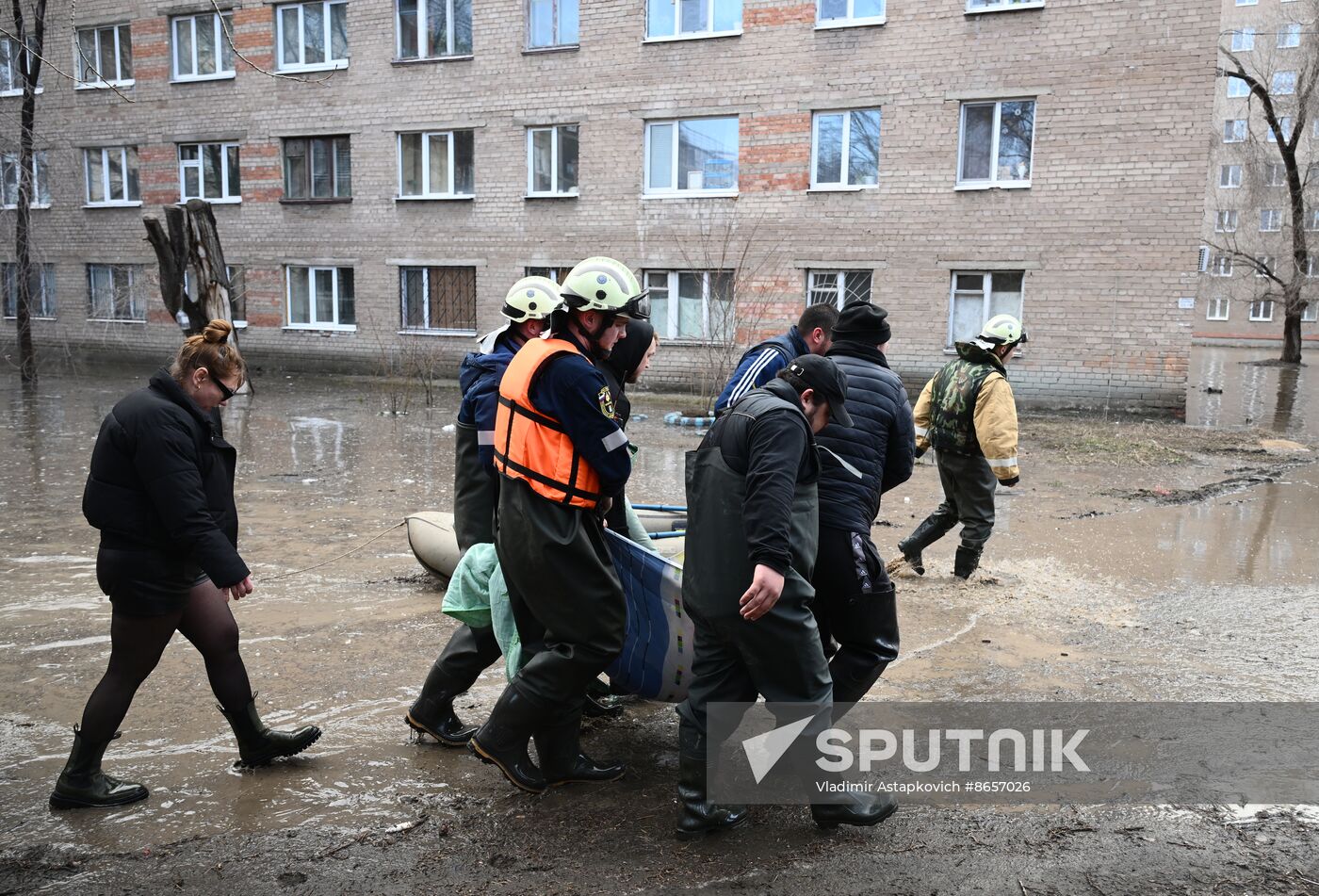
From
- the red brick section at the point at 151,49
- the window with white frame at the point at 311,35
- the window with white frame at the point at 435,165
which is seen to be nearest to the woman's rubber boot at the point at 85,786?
the window with white frame at the point at 435,165

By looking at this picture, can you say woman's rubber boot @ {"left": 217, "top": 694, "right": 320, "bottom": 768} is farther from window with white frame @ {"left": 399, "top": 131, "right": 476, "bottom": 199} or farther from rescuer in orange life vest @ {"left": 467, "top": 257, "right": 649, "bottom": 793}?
window with white frame @ {"left": 399, "top": 131, "right": 476, "bottom": 199}

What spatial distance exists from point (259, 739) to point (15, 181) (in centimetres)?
1854

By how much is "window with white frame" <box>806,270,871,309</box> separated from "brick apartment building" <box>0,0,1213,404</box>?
0.04 meters

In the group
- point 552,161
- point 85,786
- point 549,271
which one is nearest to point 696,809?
point 85,786

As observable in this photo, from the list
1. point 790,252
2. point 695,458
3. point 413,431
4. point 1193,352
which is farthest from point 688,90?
point 1193,352

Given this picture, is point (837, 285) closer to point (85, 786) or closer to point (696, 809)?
point (696, 809)

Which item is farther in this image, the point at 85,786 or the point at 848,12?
the point at 848,12

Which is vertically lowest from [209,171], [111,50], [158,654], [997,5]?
[158,654]

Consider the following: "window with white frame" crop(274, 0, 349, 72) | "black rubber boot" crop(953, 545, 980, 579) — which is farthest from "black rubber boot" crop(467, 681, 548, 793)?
"window with white frame" crop(274, 0, 349, 72)

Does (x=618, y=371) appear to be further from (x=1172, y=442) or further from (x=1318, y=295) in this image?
(x=1318, y=295)

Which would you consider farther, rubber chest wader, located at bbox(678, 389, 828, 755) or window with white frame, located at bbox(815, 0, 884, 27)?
window with white frame, located at bbox(815, 0, 884, 27)

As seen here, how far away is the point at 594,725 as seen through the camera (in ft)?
14.2

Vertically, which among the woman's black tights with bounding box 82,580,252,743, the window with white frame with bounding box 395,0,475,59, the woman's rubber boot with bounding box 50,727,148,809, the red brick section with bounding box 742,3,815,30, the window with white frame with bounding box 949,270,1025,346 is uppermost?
the window with white frame with bounding box 395,0,475,59

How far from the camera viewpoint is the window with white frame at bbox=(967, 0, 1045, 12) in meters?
16.0
